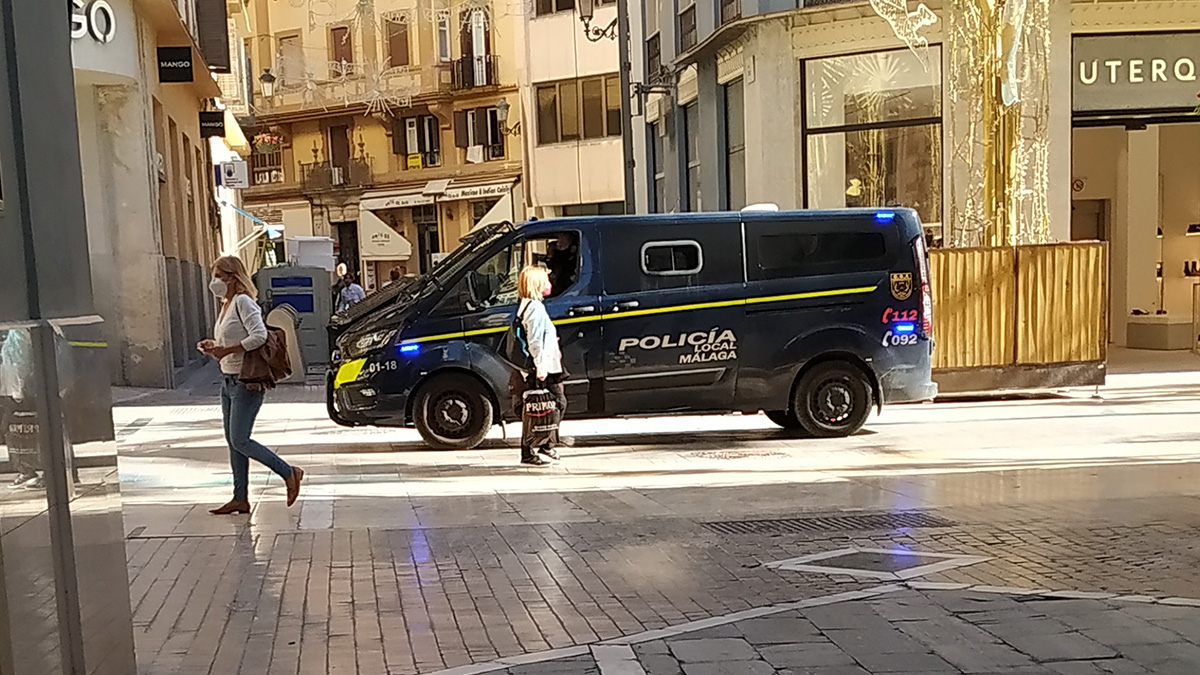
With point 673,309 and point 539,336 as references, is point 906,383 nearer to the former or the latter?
point 673,309

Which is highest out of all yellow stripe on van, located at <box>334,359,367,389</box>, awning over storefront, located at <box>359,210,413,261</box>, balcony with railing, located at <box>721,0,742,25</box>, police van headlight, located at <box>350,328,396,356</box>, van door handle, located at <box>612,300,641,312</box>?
balcony with railing, located at <box>721,0,742,25</box>

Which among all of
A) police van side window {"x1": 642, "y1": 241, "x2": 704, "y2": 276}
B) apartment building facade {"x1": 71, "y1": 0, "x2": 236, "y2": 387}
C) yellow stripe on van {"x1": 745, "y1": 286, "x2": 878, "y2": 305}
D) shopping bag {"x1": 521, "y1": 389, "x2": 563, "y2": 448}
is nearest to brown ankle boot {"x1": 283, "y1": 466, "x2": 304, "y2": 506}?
shopping bag {"x1": 521, "y1": 389, "x2": 563, "y2": 448}

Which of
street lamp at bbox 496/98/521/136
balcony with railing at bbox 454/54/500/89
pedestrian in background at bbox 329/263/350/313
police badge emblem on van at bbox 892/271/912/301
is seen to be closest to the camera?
police badge emblem on van at bbox 892/271/912/301

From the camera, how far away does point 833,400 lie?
11773 mm

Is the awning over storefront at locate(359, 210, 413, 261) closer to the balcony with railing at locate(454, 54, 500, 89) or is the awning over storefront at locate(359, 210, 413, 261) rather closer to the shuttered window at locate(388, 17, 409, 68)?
the balcony with railing at locate(454, 54, 500, 89)

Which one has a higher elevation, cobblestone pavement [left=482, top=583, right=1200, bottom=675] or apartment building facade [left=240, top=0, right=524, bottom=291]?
apartment building facade [left=240, top=0, right=524, bottom=291]

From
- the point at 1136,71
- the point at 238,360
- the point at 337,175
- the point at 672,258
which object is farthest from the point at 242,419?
the point at 337,175

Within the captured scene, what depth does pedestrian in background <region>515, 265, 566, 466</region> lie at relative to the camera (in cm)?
1028

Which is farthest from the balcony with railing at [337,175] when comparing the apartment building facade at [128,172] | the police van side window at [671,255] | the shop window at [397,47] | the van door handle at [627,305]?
the van door handle at [627,305]

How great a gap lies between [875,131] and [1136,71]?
154 inches

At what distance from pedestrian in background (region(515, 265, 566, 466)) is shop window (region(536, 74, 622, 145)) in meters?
27.7

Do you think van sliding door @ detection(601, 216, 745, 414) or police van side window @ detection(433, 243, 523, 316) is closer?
police van side window @ detection(433, 243, 523, 316)

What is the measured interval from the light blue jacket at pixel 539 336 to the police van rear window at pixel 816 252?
2.47m

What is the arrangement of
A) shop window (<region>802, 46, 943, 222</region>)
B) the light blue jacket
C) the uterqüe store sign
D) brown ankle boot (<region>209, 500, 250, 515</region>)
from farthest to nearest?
shop window (<region>802, 46, 943, 222</region>) < the uterqüe store sign < the light blue jacket < brown ankle boot (<region>209, 500, 250, 515</region>)
